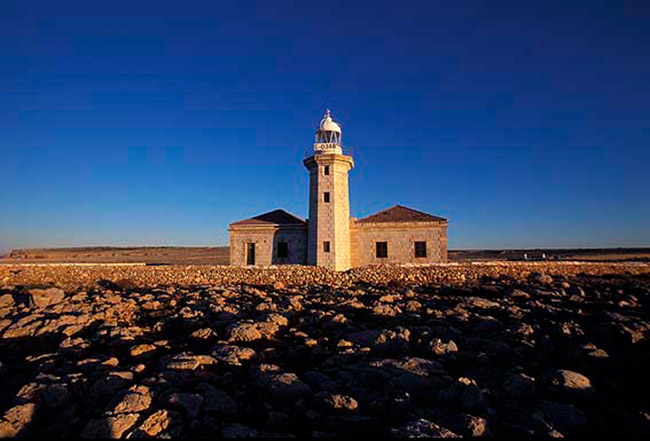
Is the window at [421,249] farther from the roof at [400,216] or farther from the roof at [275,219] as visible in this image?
the roof at [275,219]

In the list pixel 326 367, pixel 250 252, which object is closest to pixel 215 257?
pixel 250 252

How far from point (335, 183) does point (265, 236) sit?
572 centimetres

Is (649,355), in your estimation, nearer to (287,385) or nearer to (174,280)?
(287,385)

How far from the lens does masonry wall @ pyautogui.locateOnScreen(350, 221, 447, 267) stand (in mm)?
20562

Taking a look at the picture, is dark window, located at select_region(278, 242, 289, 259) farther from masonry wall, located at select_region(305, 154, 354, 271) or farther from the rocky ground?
the rocky ground

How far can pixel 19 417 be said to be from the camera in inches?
172

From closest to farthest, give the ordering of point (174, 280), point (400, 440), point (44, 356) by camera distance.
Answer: point (400, 440) < point (44, 356) < point (174, 280)

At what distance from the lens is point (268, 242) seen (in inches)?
857

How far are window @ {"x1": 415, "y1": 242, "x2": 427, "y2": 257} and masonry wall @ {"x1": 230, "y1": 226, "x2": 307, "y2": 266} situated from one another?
698 cm

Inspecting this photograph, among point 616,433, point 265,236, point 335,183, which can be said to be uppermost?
point 335,183

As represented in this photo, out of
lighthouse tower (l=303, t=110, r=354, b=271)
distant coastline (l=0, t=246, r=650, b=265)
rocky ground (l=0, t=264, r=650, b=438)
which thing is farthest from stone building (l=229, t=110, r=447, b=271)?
distant coastline (l=0, t=246, r=650, b=265)

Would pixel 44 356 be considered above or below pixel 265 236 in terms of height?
below

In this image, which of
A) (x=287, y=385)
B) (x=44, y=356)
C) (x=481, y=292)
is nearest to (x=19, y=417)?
(x=44, y=356)

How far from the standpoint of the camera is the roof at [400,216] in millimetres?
20969
